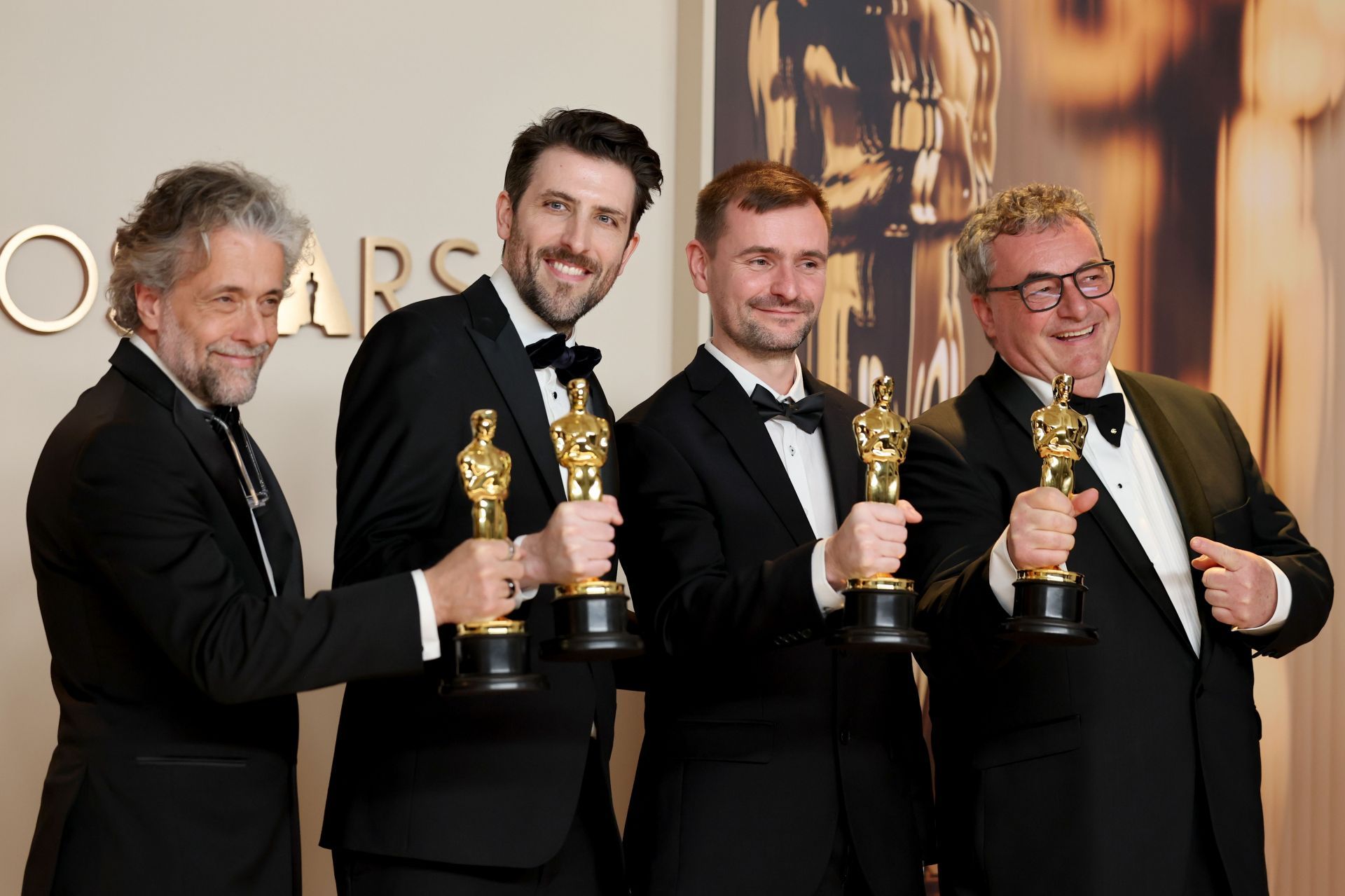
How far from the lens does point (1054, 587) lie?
2.37m

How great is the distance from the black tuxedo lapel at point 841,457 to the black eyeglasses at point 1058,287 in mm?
493

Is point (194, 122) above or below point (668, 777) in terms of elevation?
above

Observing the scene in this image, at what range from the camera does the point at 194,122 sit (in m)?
3.80

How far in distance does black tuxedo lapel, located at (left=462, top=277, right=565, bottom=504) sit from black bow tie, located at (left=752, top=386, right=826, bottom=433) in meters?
0.47

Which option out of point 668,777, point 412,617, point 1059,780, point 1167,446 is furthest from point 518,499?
point 1167,446

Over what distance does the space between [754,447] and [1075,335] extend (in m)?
0.79

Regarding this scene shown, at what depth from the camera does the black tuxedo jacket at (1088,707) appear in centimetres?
269

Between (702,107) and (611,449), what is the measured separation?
1792mm

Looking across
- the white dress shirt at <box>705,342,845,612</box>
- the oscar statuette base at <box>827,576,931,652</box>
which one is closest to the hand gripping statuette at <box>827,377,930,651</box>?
the oscar statuette base at <box>827,576,931,652</box>

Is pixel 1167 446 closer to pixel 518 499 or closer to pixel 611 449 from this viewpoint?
pixel 611 449

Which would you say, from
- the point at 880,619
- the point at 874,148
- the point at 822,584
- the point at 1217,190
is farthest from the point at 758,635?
the point at 1217,190

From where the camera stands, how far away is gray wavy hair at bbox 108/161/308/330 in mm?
2406

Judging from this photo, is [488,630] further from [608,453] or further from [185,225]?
[185,225]

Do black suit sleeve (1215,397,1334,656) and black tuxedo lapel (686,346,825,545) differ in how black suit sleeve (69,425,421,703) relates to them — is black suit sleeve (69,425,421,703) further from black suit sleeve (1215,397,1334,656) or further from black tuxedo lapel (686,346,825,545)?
black suit sleeve (1215,397,1334,656)
